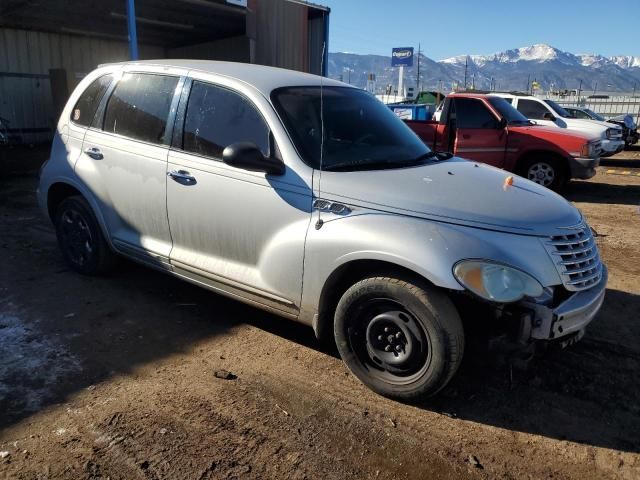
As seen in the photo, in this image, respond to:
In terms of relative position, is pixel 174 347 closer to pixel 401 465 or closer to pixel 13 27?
pixel 401 465

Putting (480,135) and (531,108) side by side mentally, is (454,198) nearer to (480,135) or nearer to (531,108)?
(480,135)

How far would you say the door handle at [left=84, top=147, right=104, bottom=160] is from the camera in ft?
14.5

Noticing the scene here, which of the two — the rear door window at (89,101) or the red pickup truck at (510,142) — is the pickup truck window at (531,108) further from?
the rear door window at (89,101)

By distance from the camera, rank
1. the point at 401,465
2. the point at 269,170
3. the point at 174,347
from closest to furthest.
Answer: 1. the point at 401,465
2. the point at 269,170
3. the point at 174,347

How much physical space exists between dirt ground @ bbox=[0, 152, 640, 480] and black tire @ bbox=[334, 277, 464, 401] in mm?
165

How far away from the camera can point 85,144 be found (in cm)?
459

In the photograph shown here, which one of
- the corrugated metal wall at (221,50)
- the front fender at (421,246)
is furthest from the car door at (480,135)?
the corrugated metal wall at (221,50)

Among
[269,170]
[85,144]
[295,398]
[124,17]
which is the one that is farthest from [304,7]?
[295,398]

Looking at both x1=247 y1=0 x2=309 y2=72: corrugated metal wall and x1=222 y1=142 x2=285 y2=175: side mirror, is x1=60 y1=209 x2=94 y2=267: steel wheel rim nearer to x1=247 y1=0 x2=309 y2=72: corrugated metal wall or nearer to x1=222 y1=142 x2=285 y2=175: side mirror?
x1=222 y1=142 x2=285 y2=175: side mirror

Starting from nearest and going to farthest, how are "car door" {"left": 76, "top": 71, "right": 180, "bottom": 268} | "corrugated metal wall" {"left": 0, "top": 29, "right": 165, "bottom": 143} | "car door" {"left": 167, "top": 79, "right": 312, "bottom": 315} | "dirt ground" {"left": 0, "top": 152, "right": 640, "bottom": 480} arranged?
"dirt ground" {"left": 0, "top": 152, "right": 640, "bottom": 480}
"car door" {"left": 167, "top": 79, "right": 312, "bottom": 315}
"car door" {"left": 76, "top": 71, "right": 180, "bottom": 268}
"corrugated metal wall" {"left": 0, "top": 29, "right": 165, "bottom": 143}

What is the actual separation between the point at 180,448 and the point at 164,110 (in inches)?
99.0

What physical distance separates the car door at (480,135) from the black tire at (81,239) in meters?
6.77

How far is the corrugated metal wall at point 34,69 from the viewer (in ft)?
50.8

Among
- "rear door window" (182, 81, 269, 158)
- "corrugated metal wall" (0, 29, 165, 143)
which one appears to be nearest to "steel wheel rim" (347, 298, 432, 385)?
"rear door window" (182, 81, 269, 158)
